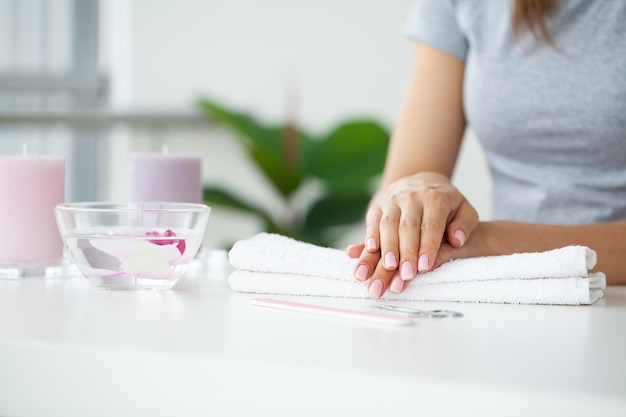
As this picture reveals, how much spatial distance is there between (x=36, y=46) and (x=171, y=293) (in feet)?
11.4

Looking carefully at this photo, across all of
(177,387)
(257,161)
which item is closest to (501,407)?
(177,387)

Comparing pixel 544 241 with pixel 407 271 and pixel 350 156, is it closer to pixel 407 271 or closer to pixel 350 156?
pixel 407 271

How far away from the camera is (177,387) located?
55 cm

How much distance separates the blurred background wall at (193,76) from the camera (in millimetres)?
3404

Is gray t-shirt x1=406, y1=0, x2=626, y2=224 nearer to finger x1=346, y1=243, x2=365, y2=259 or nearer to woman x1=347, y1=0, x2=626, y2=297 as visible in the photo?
woman x1=347, y1=0, x2=626, y2=297

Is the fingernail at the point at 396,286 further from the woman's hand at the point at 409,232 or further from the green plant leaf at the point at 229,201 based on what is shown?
the green plant leaf at the point at 229,201

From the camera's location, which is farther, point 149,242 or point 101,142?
point 101,142

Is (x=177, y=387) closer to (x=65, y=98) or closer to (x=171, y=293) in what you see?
(x=171, y=293)

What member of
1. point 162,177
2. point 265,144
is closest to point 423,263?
point 162,177

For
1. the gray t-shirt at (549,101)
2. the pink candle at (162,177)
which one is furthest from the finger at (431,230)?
the gray t-shirt at (549,101)

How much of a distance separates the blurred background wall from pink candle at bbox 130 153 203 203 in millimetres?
2251

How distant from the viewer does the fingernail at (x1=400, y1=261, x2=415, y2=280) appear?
0.82m

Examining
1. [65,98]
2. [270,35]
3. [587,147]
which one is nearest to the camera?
[587,147]

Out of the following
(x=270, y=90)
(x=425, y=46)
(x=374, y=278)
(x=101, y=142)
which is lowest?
(x=101, y=142)
